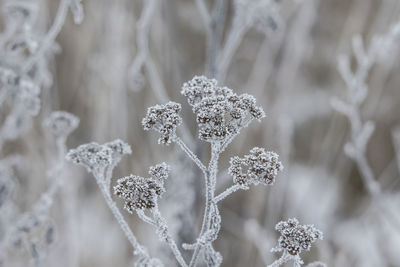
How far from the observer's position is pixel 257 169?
0.65m

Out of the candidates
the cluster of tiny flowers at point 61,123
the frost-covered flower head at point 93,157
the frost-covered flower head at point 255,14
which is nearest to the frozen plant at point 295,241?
the frost-covered flower head at point 93,157

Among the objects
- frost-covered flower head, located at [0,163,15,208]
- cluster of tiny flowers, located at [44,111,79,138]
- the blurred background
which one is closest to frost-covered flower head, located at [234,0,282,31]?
the blurred background

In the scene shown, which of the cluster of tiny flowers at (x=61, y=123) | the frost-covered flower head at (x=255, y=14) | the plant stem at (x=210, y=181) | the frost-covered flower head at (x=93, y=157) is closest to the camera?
the plant stem at (x=210, y=181)

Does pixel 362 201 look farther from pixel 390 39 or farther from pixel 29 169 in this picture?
pixel 29 169

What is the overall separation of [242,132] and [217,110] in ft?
5.98

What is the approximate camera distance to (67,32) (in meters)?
3.05

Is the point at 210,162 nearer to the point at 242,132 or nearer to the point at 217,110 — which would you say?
the point at 217,110

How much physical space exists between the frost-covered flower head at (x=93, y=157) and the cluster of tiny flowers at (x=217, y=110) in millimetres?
195

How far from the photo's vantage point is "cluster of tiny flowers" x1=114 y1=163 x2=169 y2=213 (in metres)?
0.65

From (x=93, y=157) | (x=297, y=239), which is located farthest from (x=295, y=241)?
(x=93, y=157)

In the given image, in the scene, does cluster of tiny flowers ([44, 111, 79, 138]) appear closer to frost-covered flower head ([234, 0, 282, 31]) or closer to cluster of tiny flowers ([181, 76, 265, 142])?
cluster of tiny flowers ([181, 76, 265, 142])

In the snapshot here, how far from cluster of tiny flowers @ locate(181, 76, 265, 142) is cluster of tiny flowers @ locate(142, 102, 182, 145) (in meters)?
0.04

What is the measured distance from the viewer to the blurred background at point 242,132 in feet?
4.46

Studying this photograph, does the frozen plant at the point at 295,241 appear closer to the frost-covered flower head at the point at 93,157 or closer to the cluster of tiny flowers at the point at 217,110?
the cluster of tiny flowers at the point at 217,110
